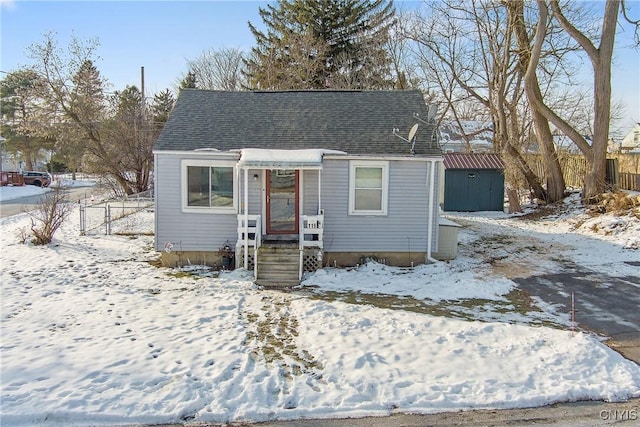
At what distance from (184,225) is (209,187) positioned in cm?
112

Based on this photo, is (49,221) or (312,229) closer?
(312,229)

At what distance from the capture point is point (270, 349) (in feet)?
19.8

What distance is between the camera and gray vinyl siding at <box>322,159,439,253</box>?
432 inches

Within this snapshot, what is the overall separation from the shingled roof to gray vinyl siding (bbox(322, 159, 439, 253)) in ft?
1.78

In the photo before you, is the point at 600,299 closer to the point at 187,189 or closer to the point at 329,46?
the point at 187,189

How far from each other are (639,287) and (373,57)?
73.8 feet

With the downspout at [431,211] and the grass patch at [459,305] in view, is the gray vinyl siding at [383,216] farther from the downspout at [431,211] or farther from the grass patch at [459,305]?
the grass patch at [459,305]

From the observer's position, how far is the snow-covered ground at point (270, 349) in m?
4.64

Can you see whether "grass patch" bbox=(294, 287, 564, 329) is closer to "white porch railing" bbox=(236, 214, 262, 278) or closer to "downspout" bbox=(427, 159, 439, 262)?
"white porch railing" bbox=(236, 214, 262, 278)

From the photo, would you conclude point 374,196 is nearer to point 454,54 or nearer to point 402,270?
point 402,270

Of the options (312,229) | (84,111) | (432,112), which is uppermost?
(84,111)

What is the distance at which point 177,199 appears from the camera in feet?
35.6

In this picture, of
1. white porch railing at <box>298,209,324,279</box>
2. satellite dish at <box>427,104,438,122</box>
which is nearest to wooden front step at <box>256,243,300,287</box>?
white porch railing at <box>298,209,324,279</box>

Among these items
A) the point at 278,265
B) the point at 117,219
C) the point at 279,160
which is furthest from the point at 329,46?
the point at 278,265
